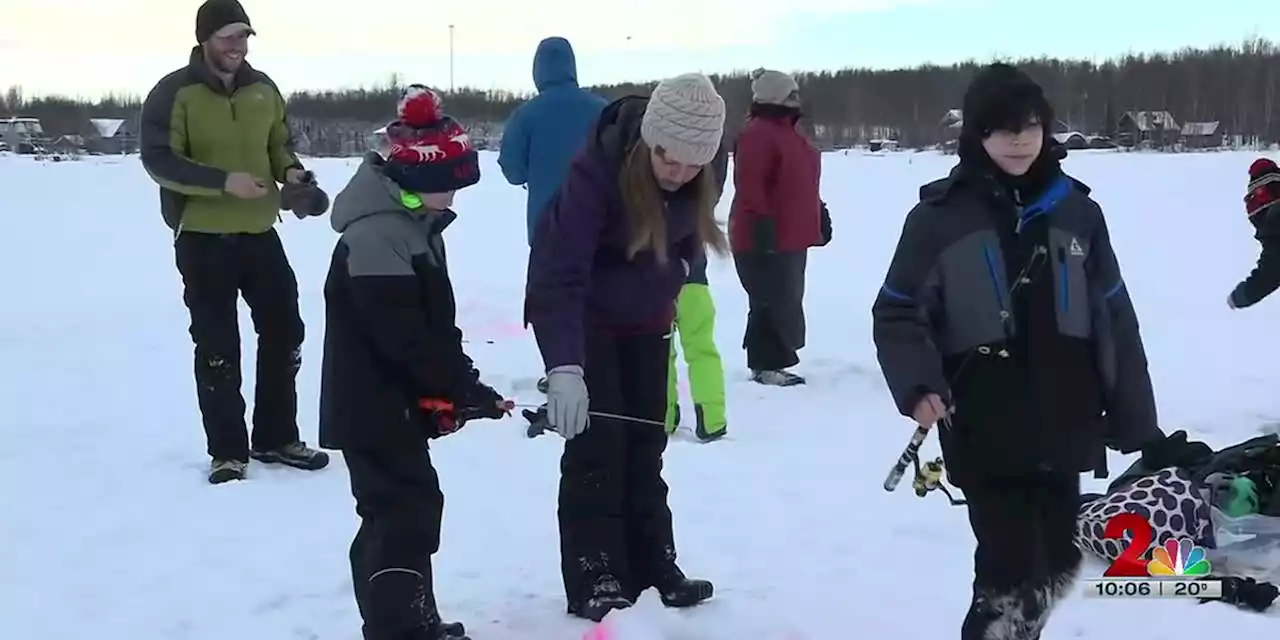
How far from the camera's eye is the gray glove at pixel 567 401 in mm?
3010

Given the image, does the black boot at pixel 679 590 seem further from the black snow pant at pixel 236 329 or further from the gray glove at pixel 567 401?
the black snow pant at pixel 236 329

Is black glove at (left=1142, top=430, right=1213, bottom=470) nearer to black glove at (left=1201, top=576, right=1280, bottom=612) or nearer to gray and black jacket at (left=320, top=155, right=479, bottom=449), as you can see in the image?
black glove at (left=1201, top=576, right=1280, bottom=612)

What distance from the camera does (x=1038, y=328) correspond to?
8.46 feet

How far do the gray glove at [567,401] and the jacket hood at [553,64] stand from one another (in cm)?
306

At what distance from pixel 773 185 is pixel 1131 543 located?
3.19m

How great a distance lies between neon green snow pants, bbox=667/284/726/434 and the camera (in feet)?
17.4

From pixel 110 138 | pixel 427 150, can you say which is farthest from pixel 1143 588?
pixel 110 138

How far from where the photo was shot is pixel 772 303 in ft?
21.6

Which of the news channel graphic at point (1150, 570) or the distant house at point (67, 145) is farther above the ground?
the distant house at point (67, 145)

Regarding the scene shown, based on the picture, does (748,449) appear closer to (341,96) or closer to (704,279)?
(704,279)

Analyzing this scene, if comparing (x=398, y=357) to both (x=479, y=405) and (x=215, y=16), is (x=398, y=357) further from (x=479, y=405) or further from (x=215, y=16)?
(x=215, y=16)

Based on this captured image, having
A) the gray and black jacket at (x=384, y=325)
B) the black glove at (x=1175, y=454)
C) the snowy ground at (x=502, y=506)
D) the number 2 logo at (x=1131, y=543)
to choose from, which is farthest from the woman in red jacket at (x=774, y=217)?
the gray and black jacket at (x=384, y=325)


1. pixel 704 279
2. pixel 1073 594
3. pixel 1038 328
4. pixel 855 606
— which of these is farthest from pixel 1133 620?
pixel 704 279

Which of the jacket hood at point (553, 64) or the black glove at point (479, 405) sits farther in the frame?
the jacket hood at point (553, 64)
